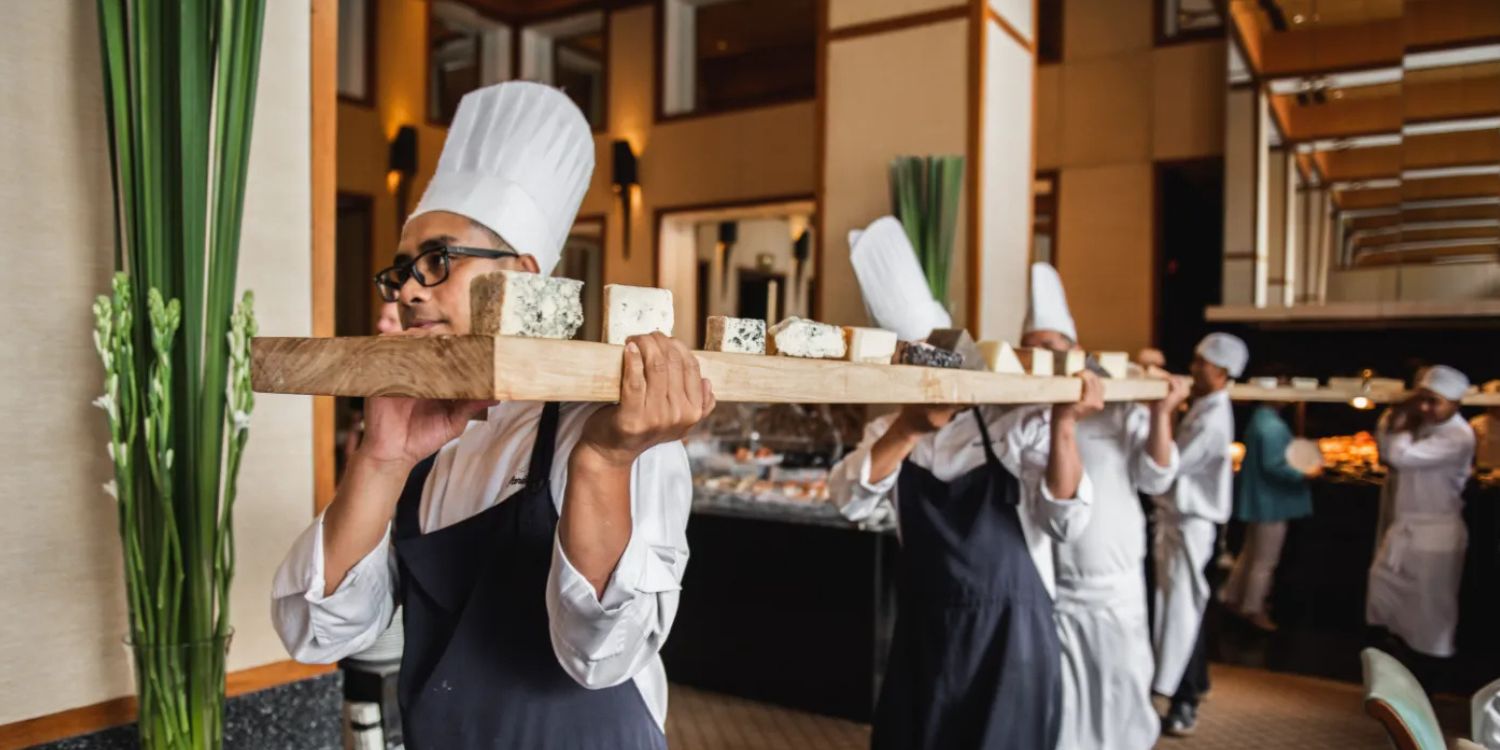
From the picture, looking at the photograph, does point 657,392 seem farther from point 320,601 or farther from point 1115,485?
point 1115,485

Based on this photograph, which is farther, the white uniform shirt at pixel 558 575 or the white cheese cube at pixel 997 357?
the white cheese cube at pixel 997 357

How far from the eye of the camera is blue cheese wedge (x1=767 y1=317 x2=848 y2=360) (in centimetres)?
112

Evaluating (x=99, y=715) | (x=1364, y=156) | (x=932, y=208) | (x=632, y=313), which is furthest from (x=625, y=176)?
(x=632, y=313)

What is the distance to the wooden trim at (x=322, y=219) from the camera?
1919 millimetres

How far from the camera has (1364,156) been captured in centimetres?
559

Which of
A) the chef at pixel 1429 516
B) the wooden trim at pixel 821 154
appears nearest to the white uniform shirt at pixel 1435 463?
the chef at pixel 1429 516

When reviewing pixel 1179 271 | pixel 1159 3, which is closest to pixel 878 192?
pixel 1159 3

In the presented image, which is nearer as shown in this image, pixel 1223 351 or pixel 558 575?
pixel 558 575

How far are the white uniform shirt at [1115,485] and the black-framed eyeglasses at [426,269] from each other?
216 centimetres

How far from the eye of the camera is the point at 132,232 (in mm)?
1537

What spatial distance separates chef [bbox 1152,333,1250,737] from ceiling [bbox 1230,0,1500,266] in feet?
5.50

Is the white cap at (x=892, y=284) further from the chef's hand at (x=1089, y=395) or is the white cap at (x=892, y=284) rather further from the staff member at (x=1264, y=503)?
the staff member at (x=1264, y=503)

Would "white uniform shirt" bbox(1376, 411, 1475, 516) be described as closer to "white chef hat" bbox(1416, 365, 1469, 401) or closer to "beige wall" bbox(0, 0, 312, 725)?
"white chef hat" bbox(1416, 365, 1469, 401)

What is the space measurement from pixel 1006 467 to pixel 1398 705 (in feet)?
2.81
